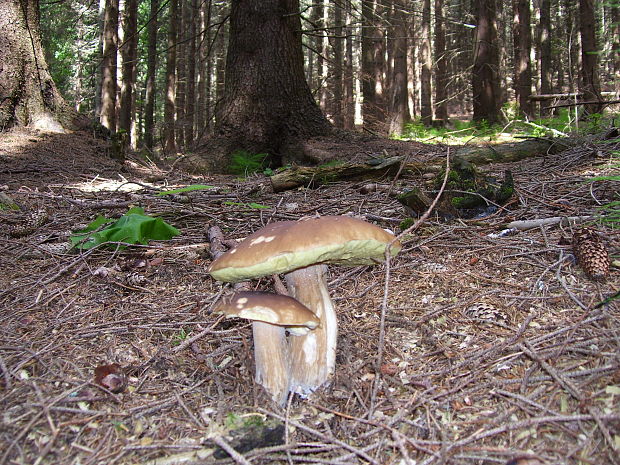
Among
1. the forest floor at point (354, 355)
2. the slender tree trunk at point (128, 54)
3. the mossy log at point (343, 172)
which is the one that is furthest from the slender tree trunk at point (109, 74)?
the forest floor at point (354, 355)

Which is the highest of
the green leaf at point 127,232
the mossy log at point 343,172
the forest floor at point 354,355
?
the mossy log at point 343,172

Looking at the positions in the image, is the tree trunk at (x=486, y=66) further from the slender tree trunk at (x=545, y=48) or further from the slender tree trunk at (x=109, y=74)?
the slender tree trunk at (x=109, y=74)

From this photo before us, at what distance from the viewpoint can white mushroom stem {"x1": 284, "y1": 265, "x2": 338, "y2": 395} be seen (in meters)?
1.88

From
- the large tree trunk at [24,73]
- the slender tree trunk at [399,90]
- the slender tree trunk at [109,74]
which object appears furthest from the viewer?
the slender tree trunk at [399,90]

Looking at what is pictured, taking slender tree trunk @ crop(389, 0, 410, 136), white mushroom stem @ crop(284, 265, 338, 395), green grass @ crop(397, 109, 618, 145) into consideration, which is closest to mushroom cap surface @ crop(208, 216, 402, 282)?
white mushroom stem @ crop(284, 265, 338, 395)

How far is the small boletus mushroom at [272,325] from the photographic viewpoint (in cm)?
165

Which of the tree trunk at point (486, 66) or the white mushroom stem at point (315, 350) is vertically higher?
the tree trunk at point (486, 66)

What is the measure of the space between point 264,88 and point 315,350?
17.3 feet

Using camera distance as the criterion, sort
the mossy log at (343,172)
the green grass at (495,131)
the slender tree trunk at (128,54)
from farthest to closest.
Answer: the slender tree trunk at (128,54) → the green grass at (495,131) → the mossy log at (343,172)

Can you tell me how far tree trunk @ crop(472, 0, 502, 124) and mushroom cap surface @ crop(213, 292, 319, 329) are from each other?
1228 cm

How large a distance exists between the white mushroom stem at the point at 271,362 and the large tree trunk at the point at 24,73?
6.06 meters

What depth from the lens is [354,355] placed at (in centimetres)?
209

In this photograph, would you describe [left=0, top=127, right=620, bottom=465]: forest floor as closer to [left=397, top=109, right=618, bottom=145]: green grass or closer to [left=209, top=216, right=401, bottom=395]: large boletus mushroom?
[left=209, top=216, right=401, bottom=395]: large boletus mushroom

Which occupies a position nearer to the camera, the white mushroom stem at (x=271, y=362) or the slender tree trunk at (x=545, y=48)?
the white mushroom stem at (x=271, y=362)
